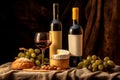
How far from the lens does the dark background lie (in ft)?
9.76

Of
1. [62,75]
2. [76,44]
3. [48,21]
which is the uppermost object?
[48,21]

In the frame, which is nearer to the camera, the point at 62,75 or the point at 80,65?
the point at 62,75

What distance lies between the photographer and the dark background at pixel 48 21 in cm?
297

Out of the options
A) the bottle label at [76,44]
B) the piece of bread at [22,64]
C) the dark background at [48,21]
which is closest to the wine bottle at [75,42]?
the bottle label at [76,44]

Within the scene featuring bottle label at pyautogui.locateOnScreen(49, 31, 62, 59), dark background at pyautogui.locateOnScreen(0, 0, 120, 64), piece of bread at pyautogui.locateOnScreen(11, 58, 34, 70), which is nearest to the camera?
piece of bread at pyautogui.locateOnScreen(11, 58, 34, 70)

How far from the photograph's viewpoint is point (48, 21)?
3.21m

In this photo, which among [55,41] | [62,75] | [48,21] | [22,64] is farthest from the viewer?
[48,21]

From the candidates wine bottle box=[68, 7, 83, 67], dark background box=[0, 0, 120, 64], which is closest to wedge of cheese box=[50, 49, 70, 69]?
wine bottle box=[68, 7, 83, 67]

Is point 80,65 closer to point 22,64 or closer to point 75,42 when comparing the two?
point 75,42

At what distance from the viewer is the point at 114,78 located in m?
1.68

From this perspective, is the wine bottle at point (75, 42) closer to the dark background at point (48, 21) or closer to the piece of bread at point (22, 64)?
the piece of bread at point (22, 64)

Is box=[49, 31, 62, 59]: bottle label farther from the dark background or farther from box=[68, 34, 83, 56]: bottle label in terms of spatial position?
the dark background

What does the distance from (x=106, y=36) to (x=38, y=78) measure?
53.4 inches

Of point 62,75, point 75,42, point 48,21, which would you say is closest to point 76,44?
point 75,42
